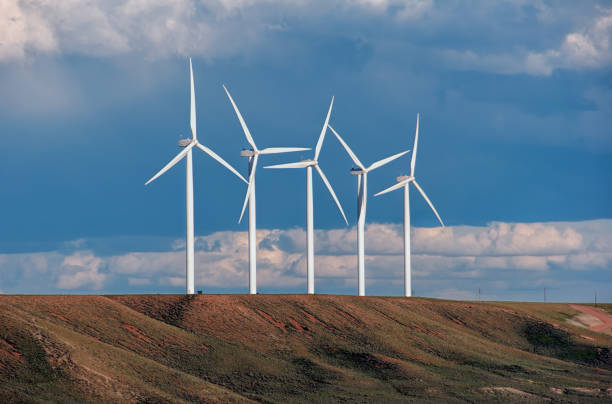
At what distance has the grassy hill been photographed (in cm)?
7569

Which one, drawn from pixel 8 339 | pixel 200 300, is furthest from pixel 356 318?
pixel 8 339

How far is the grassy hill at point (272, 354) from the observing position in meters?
75.7

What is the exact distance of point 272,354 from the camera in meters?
97.7

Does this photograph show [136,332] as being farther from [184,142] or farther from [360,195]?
[360,195]

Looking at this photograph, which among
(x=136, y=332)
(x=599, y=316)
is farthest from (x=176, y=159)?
(x=599, y=316)

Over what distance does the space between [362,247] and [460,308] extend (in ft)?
66.7

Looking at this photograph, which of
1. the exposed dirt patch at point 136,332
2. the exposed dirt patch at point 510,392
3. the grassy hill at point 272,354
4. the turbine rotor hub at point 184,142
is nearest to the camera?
the grassy hill at point 272,354

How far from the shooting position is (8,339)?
255 feet

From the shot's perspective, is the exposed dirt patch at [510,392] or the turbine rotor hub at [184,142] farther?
the turbine rotor hub at [184,142]

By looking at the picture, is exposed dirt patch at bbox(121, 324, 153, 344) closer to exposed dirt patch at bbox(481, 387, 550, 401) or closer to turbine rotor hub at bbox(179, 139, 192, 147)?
turbine rotor hub at bbox(179, 139, 192, 147)

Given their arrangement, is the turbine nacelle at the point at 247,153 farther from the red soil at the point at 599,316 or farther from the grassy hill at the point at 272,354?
the red soil at the point at 599,316

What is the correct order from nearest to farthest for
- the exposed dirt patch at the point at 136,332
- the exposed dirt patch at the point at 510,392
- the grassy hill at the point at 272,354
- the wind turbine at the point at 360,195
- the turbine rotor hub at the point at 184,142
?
1. the grassy hill at the point at 272,354
2. the exposed dirt patch at the point at 510,392
3. the exposed dirt patch at the point at 136,332
4. the turbine rotor hub at the point at 184,142
5. the wind turbine at the point at 360,195

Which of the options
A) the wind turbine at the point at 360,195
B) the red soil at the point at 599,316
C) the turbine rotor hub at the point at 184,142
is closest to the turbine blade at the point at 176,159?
the turbine rotor hub at the point at 184,142

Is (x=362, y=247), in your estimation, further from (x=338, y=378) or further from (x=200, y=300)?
(x=338, y=378)
